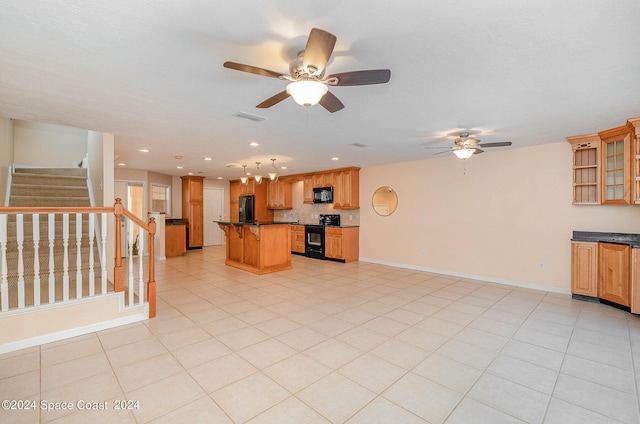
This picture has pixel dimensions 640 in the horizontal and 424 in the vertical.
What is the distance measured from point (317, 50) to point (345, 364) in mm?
2462

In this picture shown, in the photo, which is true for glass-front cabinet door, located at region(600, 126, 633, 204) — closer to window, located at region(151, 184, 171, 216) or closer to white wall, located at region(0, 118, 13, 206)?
white wall, located at region(0, 118, 13, 206)

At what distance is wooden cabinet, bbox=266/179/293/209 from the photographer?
31.6 feet

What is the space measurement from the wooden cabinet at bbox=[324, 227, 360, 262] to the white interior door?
5.07 meters

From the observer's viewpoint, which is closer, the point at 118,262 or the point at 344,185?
the point at 118,262

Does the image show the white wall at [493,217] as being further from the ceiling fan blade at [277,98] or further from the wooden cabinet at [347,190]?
the ceiling fan blade at [277,98]

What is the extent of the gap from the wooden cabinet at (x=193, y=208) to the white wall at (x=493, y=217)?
6152 mm

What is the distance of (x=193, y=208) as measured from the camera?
949 cm

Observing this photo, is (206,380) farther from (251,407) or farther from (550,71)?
(550,71)

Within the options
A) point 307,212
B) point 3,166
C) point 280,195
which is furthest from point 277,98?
point 280,195


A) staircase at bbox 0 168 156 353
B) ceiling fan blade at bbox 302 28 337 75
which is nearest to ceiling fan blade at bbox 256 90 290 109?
ceiling fan blade at bbox 302 28 337 75

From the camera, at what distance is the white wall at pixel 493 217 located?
471 cm

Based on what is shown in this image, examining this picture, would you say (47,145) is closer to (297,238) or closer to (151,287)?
(151,287)

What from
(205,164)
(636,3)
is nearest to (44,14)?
(636,3)

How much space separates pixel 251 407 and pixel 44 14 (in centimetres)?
279
